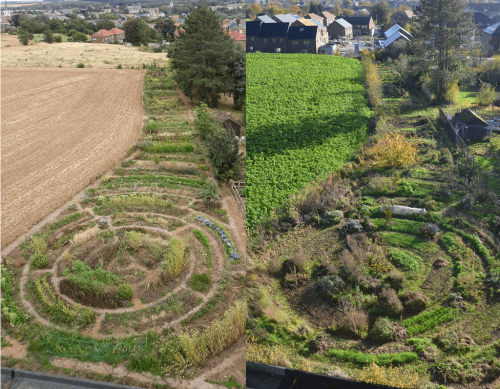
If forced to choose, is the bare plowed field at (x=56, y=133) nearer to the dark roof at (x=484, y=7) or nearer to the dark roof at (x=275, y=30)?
the dark roof at (x=275, y=30)

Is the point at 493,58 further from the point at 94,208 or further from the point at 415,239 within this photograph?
the point at 94,208

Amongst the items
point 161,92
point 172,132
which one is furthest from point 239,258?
point 161,92

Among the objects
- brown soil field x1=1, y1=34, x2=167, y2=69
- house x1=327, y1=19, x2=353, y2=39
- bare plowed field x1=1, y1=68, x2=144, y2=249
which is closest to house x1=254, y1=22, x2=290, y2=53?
house x1=327, y1=19, x2=353, y2=39

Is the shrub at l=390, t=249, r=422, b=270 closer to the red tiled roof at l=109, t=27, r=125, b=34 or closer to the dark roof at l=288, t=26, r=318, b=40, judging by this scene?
the dark roof at l=288, t=26, r=318, b=40

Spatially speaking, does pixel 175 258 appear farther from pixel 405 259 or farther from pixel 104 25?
pixel 104 25

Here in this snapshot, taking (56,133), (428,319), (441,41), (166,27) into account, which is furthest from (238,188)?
(166,27)

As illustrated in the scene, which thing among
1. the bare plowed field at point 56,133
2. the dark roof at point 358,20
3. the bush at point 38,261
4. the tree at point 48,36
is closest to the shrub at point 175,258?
the bush at point 38,261
